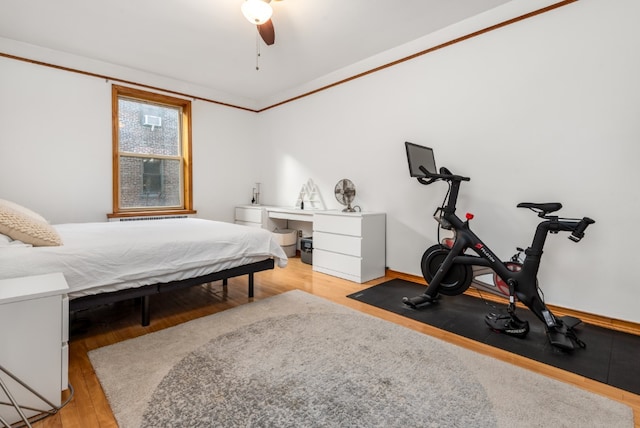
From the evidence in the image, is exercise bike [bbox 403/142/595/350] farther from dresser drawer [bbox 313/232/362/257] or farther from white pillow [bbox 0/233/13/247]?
white pillow [bbox 0/233/13/247]

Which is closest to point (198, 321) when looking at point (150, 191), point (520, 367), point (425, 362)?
point (425, 362)

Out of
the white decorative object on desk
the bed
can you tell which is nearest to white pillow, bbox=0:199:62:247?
the bed

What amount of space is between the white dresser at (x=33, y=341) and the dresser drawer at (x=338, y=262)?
97.8 inches

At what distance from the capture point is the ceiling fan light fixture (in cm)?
220

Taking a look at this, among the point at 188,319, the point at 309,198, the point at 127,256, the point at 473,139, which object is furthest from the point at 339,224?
the point at 127,256

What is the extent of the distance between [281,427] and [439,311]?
1743 millimetres

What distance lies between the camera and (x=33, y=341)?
4.27 ft

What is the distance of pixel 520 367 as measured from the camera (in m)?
1.74

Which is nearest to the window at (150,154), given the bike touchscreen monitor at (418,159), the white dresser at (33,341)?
the white dresser at (33,341)

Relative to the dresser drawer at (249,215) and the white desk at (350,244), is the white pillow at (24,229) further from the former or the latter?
the dresser drawer at (249,215)

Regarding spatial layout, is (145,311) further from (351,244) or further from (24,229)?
(351,244)

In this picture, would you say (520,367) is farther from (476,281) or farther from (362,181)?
(362,181)

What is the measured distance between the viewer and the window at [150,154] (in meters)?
4.07

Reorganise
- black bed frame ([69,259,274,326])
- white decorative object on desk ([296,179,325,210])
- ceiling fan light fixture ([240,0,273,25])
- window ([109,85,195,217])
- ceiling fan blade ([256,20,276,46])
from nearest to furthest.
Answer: black bed frame ([69,259,274,326]) < ceiling fan light fixture ([240,0,273,25]) < ceiling fan blade ([256,20,276,46]) < window ([109,85,195,217]) < white decorative object on desk ([296,179,325,210])
